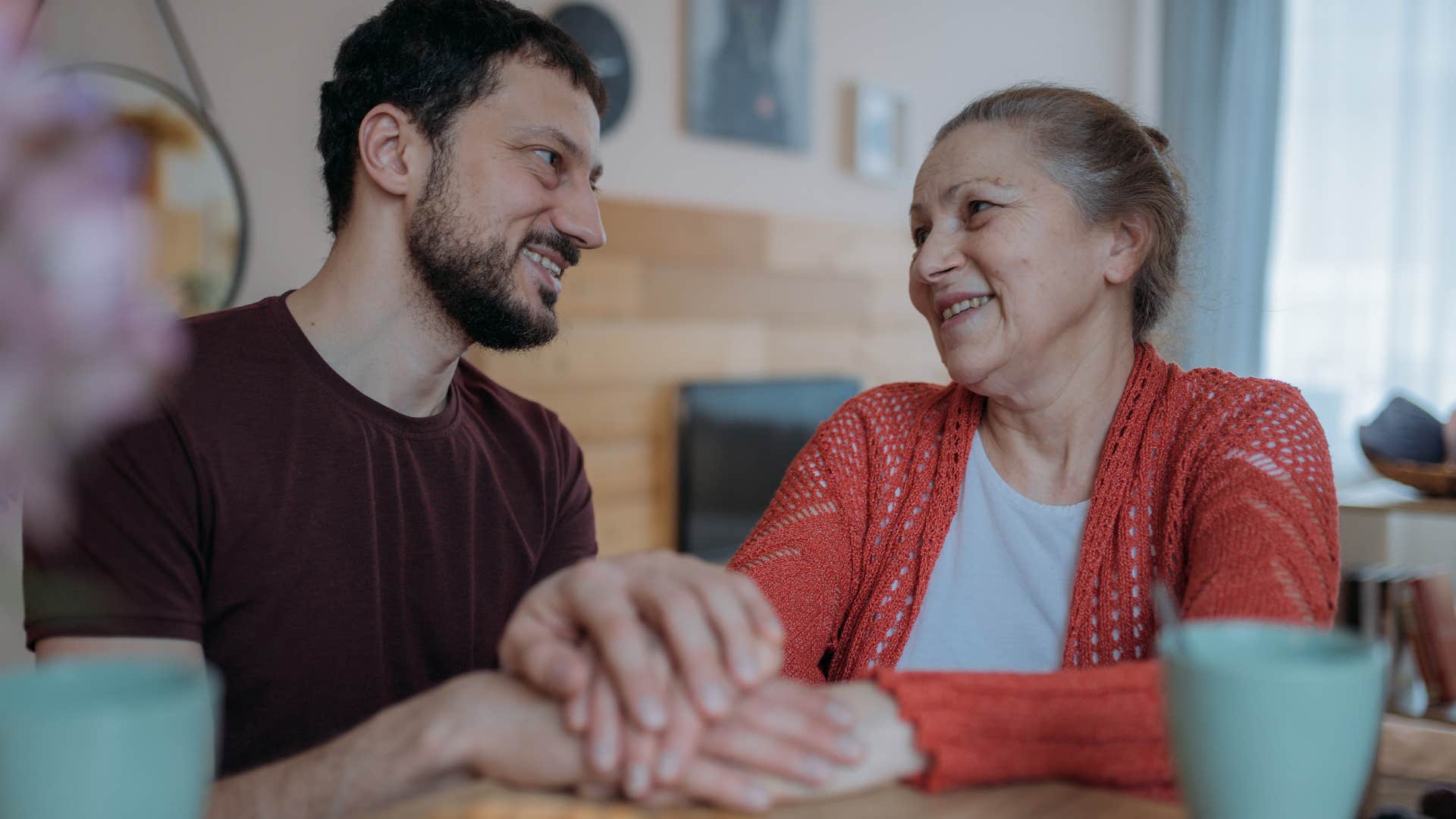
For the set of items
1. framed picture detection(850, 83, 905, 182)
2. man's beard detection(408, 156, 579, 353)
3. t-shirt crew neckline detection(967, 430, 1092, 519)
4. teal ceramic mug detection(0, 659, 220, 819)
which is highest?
framed picture detection(850, 83, 905, 182)

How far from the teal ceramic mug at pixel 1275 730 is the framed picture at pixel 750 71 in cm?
320

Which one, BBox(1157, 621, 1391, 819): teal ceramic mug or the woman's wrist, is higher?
BBox(1157, 621, 1391, 819): teal ceramic mug

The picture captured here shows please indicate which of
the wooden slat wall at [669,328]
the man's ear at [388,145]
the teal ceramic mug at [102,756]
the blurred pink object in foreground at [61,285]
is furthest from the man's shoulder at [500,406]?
the wooden slat wall at [669,328]

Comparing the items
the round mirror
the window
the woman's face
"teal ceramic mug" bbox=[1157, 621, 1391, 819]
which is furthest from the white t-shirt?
the window

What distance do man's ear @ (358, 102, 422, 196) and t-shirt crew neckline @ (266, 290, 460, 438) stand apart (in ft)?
0.71

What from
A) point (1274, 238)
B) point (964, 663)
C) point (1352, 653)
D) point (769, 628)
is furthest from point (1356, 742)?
point (1274, 238)

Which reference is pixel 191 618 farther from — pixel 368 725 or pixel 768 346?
pixel 768 346

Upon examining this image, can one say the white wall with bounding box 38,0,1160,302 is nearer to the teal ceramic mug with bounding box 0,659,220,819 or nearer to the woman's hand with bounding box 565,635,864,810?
the teal ceramic mug with bounding box 0,659,220,819

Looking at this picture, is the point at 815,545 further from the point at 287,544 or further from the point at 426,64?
the point at 426,64

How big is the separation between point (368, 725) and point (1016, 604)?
2.48ft

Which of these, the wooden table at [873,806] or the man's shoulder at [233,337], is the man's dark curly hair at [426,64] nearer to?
the man's shoulder at [233,337]

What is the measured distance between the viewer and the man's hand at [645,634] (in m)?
0.65

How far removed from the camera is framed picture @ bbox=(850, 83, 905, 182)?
13.5ft

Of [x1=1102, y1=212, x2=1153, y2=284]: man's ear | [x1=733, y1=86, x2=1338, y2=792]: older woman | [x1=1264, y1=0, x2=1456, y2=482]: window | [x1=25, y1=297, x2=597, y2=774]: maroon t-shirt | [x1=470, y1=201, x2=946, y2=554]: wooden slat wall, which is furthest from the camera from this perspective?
[x1=1264, y1=0, x2=1456, y2=482]: window
